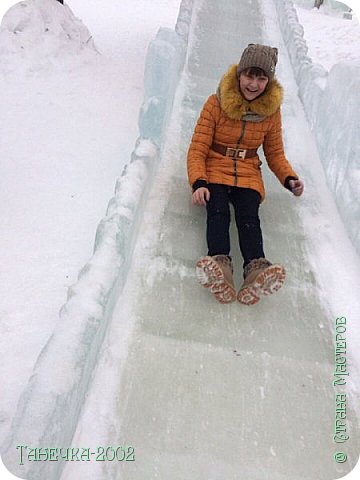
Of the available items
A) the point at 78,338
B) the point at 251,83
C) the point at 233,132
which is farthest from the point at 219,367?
the point at 251,83

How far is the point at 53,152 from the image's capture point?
153 inches

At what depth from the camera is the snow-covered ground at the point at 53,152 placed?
2.37m

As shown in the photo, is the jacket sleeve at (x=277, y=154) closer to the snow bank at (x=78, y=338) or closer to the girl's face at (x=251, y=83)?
the girl's face at (x=251, y=83)

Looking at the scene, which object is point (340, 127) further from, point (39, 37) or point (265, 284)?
point (39, 37)

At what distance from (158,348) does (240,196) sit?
0.89 meters

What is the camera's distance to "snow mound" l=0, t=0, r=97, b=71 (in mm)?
5113

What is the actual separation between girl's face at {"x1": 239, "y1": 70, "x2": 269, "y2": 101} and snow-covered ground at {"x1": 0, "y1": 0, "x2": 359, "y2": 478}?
122 centimetres

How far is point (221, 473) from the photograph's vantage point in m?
1.52

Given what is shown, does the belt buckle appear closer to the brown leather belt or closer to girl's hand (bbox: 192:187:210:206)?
the brown leather belt

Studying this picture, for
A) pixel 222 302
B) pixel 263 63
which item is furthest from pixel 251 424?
pixel 263 63

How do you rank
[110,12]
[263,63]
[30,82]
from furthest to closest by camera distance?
1. [110,12]
2. [30,82]
3. [263,63]

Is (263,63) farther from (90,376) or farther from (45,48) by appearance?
(45,48)

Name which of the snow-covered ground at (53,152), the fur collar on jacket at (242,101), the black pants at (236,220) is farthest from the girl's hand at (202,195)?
the snow-covered ground at (53,152)

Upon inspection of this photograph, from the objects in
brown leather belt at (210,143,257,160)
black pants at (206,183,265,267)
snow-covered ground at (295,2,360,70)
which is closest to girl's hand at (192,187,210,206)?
black pants at (206,183,265,267)
